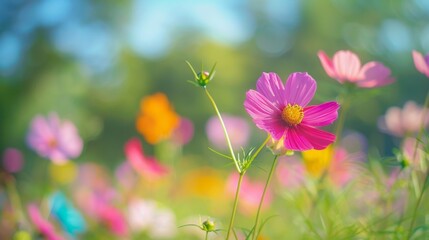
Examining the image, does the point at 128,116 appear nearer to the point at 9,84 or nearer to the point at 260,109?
the point at 9,84

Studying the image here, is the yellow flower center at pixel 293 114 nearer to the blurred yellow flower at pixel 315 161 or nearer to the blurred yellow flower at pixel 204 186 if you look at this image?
the blurred yellow flower at pixel 315 161

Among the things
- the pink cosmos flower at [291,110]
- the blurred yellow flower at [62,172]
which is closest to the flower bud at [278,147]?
the pink cosmos flower at [291,110]

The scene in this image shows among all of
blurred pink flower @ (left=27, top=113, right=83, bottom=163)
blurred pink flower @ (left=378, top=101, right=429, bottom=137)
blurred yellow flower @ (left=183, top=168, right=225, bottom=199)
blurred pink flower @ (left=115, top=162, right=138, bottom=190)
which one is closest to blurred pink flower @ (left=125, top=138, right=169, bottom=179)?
blurred pink flower @ (left=27, top=113, right=83, bottom=163)

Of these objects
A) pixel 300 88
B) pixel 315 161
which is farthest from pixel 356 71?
pixel 315 161

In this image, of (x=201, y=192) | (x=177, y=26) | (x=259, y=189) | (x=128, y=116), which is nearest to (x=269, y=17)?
(x=177, y=26)

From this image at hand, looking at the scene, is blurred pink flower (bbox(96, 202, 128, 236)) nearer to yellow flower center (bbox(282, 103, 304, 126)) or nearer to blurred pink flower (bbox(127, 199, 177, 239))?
blurred pink flower (bbox(127, 199, 177, 239))

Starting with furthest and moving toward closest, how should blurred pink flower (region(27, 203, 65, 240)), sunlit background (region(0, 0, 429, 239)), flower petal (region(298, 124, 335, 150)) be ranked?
1. sunlit background (region(0, 0, 429, 239))
2. blurred pink flower (region(27, 203, 65, 240))
3. flower petal (region(298, 124, 335, 150))
